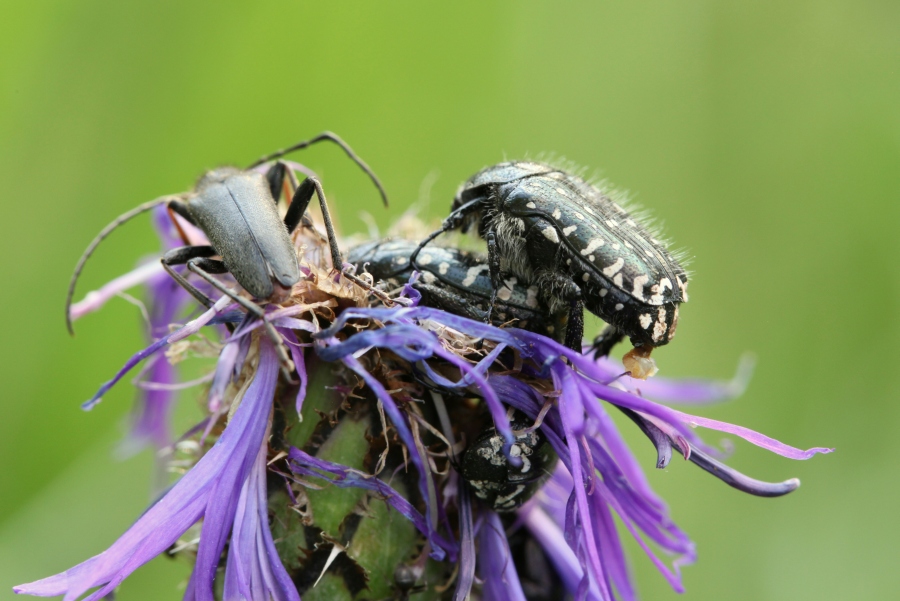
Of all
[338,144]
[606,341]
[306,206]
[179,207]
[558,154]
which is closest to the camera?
[606,341]

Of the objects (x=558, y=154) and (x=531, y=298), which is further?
(x=558, y=154)

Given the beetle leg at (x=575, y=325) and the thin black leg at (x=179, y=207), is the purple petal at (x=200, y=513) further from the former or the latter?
the beetle leg at (x=575, y=325)

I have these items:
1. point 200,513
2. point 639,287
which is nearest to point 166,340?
point 200,513

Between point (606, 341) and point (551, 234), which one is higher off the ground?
point (551, 234)

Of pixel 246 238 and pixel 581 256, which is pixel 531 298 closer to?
pixel 581 256

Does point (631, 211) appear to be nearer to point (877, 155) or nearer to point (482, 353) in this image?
point (482, 353)

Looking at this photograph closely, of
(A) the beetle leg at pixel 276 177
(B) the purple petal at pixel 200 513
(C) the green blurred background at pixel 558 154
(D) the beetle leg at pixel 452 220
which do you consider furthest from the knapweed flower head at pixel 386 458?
(C) the green blurred background at pixel 558 154
